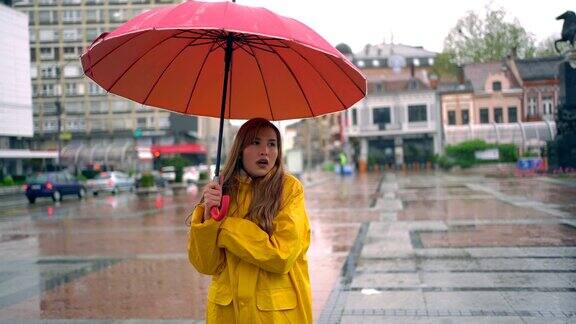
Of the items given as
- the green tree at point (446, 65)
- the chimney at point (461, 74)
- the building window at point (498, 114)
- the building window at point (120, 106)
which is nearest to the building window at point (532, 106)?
the building window at point (498, 114)

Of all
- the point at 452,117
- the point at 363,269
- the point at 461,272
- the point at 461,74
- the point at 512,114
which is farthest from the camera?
the point at 461,74

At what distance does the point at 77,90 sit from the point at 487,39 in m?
51.4

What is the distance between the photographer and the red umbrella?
3.34m

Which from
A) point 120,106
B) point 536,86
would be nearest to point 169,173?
point 120,106

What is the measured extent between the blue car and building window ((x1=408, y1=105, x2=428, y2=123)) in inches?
1574

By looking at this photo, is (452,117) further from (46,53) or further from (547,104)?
(46,53)

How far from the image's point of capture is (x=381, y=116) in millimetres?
62781

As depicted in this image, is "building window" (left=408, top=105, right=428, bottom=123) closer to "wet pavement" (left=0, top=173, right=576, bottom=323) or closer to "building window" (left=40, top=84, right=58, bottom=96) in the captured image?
"wet pavement" (left=0, top=173, right=576, bottom=323)

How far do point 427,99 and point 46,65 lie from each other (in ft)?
161

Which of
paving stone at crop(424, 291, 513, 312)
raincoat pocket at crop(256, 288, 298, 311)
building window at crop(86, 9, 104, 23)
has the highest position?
building window at crop(86, 9, 104, 23)

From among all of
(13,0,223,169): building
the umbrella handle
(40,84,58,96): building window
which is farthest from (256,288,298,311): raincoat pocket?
(40,84,58,96): building window

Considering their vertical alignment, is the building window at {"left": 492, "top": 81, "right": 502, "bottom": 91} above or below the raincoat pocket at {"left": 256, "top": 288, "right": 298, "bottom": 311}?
above

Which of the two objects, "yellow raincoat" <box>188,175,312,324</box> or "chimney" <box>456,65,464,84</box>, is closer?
"yellow raincoat" <box>188,175,312,324</box>

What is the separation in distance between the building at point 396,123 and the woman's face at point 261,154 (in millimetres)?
57647
